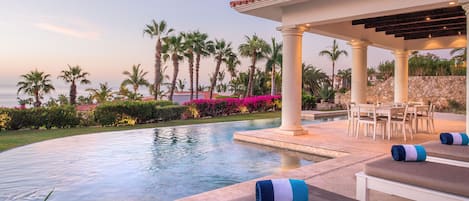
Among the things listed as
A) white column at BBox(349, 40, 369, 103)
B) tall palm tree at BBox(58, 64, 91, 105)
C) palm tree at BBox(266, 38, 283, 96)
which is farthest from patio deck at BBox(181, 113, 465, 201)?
tall palm tree at BBox(58, 64, 91, 105)

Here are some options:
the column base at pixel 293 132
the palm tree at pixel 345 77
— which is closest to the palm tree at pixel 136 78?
the palm tree at pixel 345 77

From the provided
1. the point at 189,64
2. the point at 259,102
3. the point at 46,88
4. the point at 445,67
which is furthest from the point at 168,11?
the point at 445,67

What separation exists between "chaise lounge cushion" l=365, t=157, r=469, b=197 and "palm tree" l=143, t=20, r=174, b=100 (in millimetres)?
19046

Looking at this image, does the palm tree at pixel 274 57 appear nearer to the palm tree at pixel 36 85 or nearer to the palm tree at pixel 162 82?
the palm tree at pixel 162 82

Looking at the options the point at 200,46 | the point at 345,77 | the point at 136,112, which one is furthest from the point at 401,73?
the point at 345,77

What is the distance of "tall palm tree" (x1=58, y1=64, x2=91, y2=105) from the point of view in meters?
21.1

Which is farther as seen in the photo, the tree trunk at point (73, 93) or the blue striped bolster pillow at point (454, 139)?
the tree trunk at point (73, 93)

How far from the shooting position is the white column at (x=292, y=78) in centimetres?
750

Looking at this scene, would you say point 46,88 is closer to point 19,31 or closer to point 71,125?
point 19,31

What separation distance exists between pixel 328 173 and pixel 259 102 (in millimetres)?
13107

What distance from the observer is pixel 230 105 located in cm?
1590

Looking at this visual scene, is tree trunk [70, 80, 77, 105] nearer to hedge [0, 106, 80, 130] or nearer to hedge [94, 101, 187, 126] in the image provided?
hedge [94, 101, 187, 126]

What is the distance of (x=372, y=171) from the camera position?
305cm

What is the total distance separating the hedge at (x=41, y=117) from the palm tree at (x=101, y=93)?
6.32 meters
